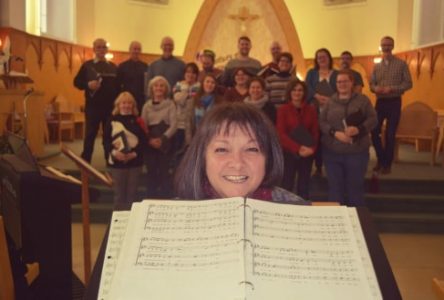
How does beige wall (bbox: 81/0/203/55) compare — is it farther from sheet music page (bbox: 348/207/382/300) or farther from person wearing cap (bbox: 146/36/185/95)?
sheet music page (bbox: 348/207/382/300)

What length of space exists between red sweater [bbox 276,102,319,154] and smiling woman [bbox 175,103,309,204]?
3.37 metres

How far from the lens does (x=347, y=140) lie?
502cm

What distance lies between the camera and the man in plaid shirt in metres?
6.85

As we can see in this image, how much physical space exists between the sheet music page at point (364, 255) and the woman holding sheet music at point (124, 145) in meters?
4.00

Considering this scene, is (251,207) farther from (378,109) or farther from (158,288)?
(378,109)

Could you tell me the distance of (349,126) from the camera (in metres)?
5.03

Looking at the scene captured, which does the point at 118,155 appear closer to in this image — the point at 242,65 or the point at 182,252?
the point at 242,65

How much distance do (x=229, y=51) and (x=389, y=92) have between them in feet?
20.1

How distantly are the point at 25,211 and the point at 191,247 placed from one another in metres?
1.55

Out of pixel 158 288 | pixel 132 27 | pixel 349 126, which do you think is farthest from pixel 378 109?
pixel 132 27

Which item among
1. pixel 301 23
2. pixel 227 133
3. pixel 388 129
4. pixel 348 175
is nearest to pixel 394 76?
pixel 388 129

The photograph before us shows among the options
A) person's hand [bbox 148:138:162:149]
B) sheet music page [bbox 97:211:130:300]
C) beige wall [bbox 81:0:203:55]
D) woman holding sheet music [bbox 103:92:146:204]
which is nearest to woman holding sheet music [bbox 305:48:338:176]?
person's hand [bbox 148:138:162:149]

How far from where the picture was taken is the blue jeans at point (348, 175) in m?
5.07

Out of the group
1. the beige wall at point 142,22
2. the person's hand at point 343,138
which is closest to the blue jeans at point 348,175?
the person's hand at point 343,138
